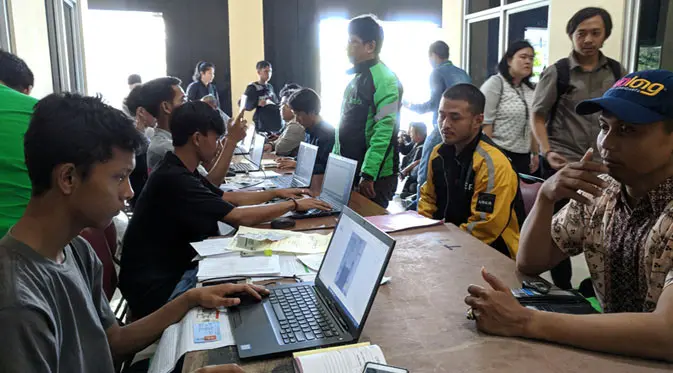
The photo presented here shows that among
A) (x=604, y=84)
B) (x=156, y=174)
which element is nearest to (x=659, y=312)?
(x=156, y=174)

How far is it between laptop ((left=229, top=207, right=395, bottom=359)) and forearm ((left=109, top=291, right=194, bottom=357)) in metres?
0.14

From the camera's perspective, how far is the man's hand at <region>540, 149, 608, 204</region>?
127cm

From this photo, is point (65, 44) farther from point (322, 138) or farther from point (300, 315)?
point (300, 315)

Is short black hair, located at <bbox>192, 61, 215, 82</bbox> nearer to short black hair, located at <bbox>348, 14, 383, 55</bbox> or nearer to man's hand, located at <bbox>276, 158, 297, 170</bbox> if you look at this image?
man's hand, located at <bbox>276, 158, 297, 170</bbox>

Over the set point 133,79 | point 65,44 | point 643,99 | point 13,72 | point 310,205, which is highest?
point 65,44

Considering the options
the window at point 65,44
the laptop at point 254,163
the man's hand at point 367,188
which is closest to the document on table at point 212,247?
the man's hand at point 367,188

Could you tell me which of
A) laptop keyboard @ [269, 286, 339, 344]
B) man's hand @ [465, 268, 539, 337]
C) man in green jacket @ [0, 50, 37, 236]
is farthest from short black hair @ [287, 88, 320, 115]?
man's hand @ [465, 268, 539, 337]

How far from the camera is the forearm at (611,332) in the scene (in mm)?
950

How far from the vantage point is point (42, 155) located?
945 mm

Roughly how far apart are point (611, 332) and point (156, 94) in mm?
2466

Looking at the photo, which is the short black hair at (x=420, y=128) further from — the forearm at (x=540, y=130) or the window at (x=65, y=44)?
the window at (x=65, y=44)

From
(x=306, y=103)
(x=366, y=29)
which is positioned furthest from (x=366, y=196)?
(x=306, y=103)

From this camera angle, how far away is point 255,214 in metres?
2.06

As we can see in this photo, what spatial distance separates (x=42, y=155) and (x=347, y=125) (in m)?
2.15
